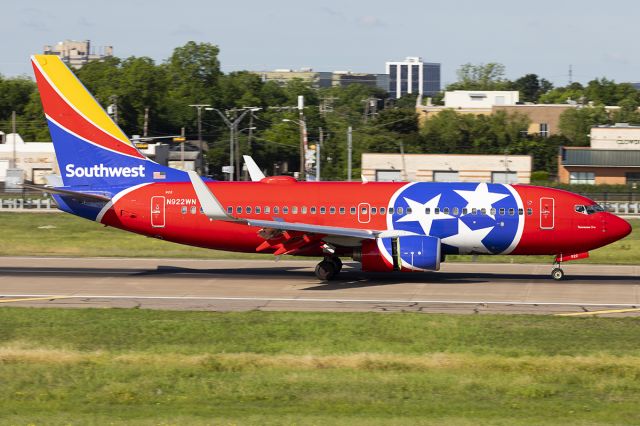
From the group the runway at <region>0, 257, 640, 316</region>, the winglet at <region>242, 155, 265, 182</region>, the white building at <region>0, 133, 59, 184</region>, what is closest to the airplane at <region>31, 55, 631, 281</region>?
the runway at <region>0, 257, 640, 316</region>

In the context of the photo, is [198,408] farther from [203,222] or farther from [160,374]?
[203,222]

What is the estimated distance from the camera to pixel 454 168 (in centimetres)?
9250

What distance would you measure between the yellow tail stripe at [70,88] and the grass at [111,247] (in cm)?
942

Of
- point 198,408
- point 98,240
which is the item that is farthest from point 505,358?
point 98,240

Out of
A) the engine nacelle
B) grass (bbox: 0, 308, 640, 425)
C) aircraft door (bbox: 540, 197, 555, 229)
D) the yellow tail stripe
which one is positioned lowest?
grass (bbox: 0, 308, 640, 425)

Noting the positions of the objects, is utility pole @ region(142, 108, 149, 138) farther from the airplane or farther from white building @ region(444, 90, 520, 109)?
the airplane

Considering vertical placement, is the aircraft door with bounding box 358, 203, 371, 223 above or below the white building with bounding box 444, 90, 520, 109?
below

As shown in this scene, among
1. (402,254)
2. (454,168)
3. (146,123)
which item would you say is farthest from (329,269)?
(146,123)

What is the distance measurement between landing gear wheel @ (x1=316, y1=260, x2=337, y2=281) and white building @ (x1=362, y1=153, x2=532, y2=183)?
→ 5654cm

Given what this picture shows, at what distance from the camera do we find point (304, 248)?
3516 centimetres

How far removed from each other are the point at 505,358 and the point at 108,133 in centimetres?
2103

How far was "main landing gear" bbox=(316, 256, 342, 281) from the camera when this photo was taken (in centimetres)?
3534

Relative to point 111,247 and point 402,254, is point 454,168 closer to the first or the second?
point 111,247

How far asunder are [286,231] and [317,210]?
2.14 metres
